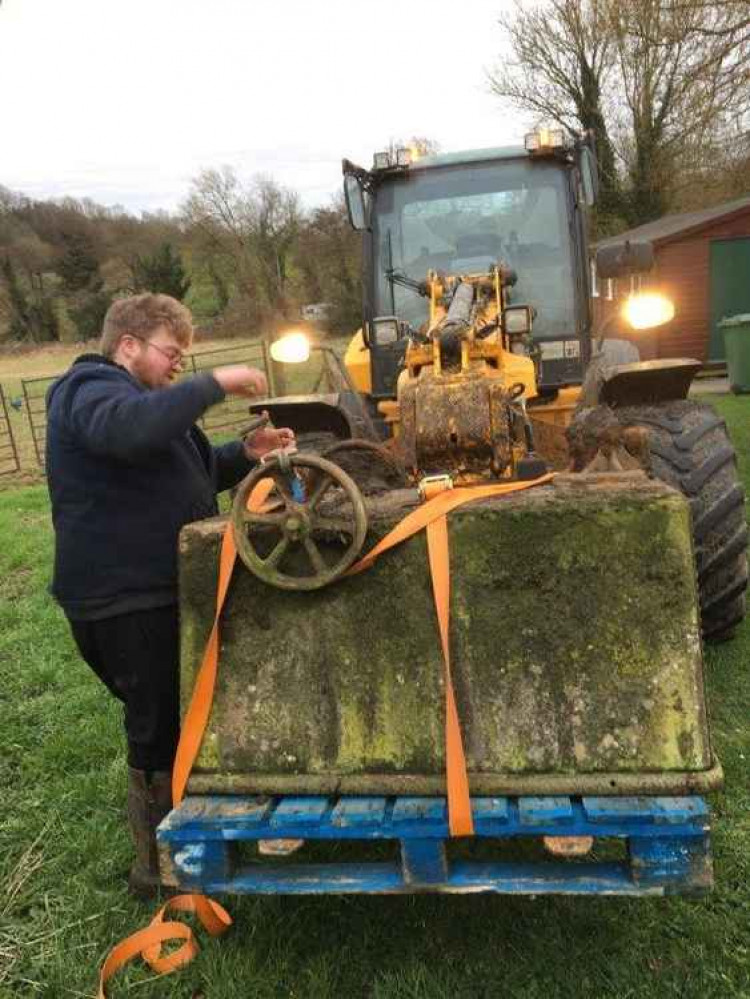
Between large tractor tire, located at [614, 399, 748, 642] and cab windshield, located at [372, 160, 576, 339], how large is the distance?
1.05 meters

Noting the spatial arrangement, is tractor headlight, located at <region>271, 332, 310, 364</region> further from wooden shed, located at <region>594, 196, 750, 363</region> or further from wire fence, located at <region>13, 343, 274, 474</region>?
wooden shed, located at <region>594, 196, 750, 363</region>

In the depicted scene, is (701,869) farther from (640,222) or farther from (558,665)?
(640,222)

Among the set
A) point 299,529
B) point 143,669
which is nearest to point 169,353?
point 299,529

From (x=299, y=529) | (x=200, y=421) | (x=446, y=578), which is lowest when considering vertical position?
(x=200, y=421)

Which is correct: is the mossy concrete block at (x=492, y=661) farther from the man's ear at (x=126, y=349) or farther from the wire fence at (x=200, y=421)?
the wire fence at (x=200, y=421)

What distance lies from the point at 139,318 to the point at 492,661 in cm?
160

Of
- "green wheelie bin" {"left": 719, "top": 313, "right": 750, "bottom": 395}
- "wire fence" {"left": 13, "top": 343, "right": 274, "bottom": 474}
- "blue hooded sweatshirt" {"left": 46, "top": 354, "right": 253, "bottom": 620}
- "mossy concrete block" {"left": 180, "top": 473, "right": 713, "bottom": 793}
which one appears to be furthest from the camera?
"wire fence" {"left": 13, "top": 343, "right": 274, "bottom": 474}

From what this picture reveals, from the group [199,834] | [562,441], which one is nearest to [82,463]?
[199,834]

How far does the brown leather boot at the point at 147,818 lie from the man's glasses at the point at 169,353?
1414mm

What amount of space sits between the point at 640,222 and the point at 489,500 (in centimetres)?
2633

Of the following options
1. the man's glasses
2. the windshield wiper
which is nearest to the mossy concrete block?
the man's glasses

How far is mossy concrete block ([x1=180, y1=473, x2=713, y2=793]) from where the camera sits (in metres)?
2.39

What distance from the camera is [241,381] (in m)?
2.65

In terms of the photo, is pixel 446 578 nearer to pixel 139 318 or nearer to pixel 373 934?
pixel 373 934
